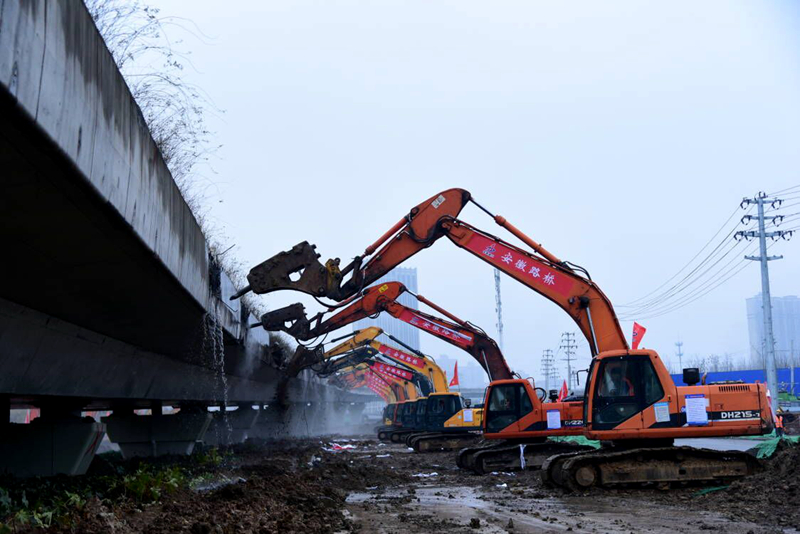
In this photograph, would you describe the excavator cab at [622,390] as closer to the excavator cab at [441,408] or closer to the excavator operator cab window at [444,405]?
the excavator cab at [441,408]

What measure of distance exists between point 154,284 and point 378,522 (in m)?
4.30

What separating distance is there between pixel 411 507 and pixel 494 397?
9.17m

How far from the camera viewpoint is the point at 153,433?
23625mm

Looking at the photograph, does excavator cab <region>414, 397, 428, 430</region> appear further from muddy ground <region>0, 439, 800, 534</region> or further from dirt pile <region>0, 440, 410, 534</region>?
dirt pile <region>0, 440, 410, 534</region>

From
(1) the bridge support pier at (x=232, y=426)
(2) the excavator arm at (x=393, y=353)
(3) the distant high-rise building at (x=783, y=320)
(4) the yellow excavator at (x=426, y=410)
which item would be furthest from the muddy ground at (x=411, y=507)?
(3) the distant high-rise building at (x=783, y=320)

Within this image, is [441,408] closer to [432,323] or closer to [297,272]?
[432,323]

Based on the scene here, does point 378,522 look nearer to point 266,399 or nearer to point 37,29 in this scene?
point 37,29

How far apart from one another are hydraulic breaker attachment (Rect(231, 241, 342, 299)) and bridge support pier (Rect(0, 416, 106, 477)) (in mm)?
3922

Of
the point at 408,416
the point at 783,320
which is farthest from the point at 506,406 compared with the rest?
the point at 783,320

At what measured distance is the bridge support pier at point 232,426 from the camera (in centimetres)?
3609

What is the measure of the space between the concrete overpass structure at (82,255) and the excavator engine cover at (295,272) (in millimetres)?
732

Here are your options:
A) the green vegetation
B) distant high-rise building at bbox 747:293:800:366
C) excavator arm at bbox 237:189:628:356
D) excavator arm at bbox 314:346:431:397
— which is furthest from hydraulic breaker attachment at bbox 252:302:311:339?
distant high-rise building at bbox 747:293:800:366

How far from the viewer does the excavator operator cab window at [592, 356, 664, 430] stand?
50.2 feet

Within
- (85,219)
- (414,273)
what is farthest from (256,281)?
(414,273)
